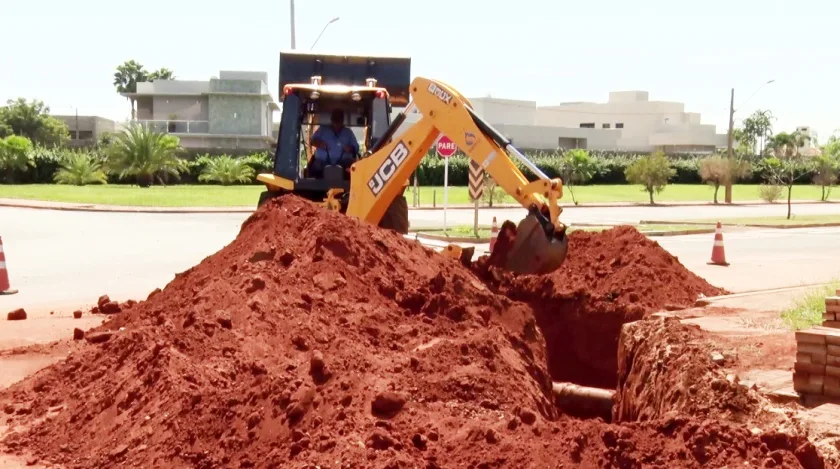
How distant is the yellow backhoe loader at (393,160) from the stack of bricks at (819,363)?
3.61m

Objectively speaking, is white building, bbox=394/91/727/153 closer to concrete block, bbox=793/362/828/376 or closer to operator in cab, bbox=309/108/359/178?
operator in cab, bbox=309/108/359/178

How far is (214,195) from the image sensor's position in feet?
150

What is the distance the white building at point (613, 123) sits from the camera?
3629 inches

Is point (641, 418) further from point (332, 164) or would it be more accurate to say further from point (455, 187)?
point (455, 187)

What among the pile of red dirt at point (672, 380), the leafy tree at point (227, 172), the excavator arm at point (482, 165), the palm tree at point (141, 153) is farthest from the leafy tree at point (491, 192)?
the pile of red dirt at point (672, 380)

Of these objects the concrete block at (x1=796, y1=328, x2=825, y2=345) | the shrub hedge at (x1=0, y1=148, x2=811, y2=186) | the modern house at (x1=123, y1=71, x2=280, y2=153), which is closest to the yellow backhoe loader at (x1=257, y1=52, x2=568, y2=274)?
the concrete block at (x1=796, y1=328, x2=825, y2=345)

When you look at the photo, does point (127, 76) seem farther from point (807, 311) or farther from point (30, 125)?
point (807, 311)

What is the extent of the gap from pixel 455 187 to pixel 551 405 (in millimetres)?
54506

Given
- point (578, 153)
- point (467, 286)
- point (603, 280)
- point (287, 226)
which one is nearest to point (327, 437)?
point (467, 286)

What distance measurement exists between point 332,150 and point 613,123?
335ft

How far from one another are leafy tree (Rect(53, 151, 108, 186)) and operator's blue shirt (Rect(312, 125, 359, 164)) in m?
46.1

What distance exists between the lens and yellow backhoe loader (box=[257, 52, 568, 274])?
998cm

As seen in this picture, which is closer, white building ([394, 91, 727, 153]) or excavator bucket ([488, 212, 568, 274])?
excavator bucket ([488, 212, 568, 274])

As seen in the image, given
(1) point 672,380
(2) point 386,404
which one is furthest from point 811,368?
(2) point 386,404
